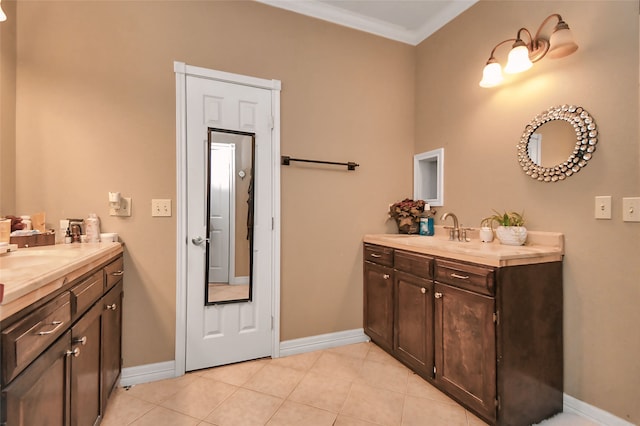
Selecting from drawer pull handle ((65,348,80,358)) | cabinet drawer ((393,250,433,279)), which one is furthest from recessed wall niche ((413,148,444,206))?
drawer pull handle ((65,348,80,358))

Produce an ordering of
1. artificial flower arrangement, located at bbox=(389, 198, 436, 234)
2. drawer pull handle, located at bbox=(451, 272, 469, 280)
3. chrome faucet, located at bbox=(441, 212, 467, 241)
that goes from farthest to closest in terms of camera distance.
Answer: artificial flower arrangement, located at bbox=(389, 198, 436, 234) → chrome faucet, located at bbox=(441, 212, 467, 241) → drawer pull handle, located at bbox=(451, 272, 469, 280)

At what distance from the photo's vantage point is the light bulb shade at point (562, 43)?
164 cm

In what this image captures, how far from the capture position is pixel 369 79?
273cm

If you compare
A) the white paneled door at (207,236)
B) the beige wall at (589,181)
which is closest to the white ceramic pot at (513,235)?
the beige wall at (589,181)

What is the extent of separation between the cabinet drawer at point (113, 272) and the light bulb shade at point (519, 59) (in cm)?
265

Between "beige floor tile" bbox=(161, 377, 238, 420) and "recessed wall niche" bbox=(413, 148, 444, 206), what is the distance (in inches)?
86.9

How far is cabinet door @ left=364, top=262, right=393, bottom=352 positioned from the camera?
2.34 metres

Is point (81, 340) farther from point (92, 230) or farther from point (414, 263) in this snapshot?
point (414, 263)

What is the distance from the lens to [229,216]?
2.24m

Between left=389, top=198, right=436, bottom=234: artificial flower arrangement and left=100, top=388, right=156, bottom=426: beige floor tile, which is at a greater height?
left=389, top=198, right=436, bottom=234: artificial flower arrangement

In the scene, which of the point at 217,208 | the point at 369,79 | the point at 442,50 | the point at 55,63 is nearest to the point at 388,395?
the point at 217,208

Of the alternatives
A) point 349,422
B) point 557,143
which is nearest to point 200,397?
point 349,422

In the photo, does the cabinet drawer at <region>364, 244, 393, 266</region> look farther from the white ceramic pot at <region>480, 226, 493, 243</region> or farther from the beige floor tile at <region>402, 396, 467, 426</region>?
the beige floor tile at <region>402, 396, 467, 426</region>

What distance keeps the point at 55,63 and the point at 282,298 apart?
85.5 inches
